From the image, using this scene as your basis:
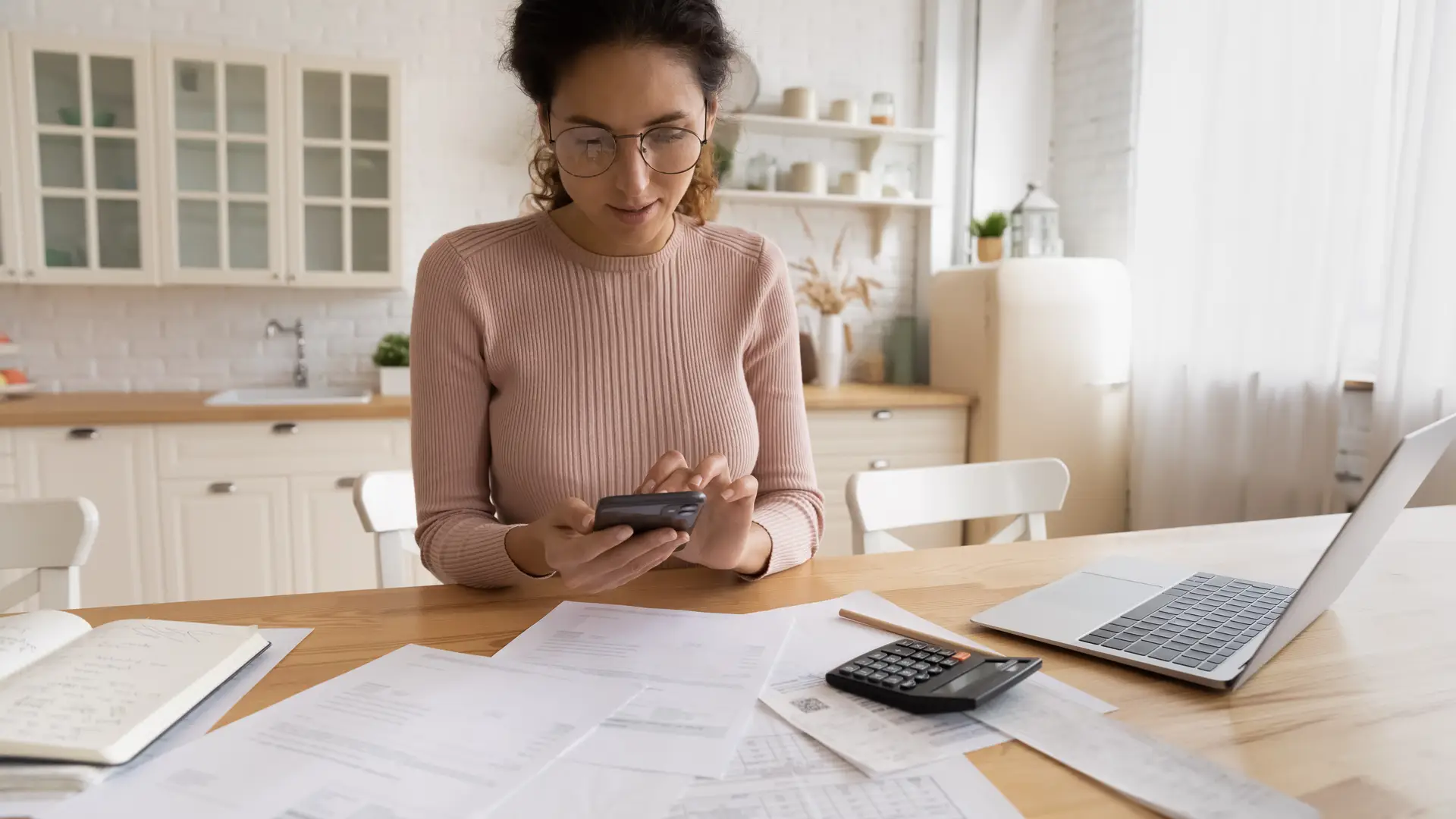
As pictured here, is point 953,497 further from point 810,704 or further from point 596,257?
point 810,704

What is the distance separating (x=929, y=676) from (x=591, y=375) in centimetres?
71

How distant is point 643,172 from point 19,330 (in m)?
3.01

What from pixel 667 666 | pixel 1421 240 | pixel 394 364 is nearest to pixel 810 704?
pixel 667 666

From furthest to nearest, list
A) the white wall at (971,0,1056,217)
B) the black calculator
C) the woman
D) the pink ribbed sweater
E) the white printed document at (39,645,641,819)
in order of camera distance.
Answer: the white wall at (971,0,1056,217)
the pink ribbed sweater
the woman
the black calculator
the white printed document at (39,645,641,819)

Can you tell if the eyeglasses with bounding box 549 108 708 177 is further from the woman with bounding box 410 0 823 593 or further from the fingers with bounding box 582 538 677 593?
the fingers with bounding box 582 538 677 593

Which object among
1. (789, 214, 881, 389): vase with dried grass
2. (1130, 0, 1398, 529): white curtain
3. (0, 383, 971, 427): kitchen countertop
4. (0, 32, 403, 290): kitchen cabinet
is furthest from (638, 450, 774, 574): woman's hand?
(789, 214, 881, 389): vase with dried grass

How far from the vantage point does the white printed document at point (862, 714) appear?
680 millimetres

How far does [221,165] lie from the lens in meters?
2.94

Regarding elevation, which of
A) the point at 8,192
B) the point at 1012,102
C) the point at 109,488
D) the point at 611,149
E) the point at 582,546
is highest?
the point at 1012,102

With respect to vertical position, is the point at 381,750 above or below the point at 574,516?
below

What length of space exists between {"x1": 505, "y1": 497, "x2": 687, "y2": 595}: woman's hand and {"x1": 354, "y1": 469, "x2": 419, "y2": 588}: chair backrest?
21.2 inches

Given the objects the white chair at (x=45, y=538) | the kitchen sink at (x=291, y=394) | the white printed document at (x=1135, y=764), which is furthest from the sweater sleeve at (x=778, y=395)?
the kitchen sink at (x=291, y=394)

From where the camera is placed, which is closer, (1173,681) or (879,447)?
(1173,681)

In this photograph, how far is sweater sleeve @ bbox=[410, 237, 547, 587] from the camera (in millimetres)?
1216
